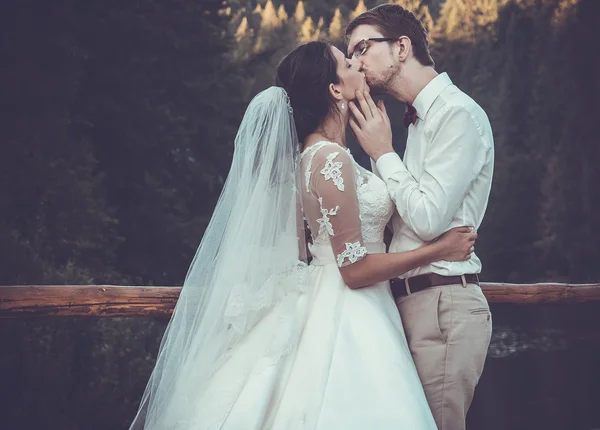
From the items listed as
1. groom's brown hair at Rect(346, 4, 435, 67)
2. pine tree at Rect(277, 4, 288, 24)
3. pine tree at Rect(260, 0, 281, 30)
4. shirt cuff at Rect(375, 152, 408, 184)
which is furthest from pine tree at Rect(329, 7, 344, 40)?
shirt cuff at Rect(375, 152, 408, 184)

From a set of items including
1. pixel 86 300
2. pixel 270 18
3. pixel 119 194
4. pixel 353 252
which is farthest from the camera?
pixel 270 18

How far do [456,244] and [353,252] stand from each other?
356 mm

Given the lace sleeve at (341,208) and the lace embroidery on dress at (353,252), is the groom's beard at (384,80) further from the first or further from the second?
the lace embroidery on dress at (353,252)

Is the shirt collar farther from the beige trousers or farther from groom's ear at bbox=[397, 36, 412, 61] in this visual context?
the beige trousers

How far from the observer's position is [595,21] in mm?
21844

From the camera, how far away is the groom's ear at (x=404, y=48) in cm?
280

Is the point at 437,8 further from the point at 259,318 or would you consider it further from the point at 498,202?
the point at 259,318

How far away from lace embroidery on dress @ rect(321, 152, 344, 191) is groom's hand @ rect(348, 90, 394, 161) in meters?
0.15

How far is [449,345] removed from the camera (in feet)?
8.20

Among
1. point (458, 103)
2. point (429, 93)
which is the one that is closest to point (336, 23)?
point (429, 93)

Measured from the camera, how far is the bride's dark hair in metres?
2.80

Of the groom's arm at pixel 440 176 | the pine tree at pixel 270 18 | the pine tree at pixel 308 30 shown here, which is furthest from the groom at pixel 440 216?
the pine tree at pixel 308 30

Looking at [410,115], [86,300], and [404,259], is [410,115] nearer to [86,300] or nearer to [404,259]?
[404,259]

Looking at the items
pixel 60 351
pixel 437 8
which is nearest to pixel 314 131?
pixel 60 351
